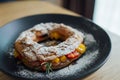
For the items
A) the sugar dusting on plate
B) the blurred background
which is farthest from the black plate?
the blurred background

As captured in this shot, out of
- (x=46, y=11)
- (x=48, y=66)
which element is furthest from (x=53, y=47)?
(x=46, y=11)

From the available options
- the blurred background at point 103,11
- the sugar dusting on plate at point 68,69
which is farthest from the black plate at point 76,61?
the blurred background at point 103,11

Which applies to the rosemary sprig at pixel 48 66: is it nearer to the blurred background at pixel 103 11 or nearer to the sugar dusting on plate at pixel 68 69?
the sugar dusting on plate at pixel 68 69

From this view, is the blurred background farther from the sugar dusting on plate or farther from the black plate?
the sugar dusting on plate

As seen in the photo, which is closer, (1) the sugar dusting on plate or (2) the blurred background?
(1) the sugar dusting on plate

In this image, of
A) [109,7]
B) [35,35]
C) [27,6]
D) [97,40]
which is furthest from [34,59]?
[109,7]
